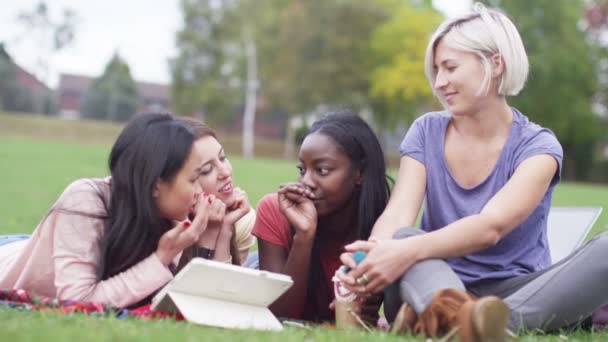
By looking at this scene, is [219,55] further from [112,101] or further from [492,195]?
[492,195]

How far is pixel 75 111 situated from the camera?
7656 cm

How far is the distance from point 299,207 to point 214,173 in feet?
1.87

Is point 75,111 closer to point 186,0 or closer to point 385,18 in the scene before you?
point 186,0

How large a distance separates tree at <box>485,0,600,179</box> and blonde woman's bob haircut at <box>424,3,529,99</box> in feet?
131

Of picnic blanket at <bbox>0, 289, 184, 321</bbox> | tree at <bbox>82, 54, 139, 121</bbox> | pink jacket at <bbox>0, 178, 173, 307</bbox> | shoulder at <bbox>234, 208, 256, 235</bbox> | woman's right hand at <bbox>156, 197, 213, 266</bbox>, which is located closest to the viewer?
picnic blanket at <bbox>0, 289, 184, 321</bbox>

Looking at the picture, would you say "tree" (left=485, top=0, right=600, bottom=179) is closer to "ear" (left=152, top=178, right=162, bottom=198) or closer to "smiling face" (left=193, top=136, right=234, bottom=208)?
"smiling face" (left=193, top=136, right=234, bottom=208)

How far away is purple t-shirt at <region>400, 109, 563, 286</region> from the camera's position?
397 centimetres

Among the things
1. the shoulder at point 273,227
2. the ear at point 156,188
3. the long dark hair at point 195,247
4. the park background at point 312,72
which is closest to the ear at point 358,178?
the shoulder at point 273,227

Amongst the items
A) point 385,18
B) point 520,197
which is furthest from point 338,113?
point 385,18

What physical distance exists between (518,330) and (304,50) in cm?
4354

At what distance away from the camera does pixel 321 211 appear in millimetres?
4312

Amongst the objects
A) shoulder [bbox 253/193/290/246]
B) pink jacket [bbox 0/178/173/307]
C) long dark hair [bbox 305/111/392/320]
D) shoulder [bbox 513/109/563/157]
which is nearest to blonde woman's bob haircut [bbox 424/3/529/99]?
shoulder [bbox 513/109/563/157]

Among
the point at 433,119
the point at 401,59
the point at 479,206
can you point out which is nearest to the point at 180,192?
the point at 433,119

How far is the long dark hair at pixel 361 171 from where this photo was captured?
438 cm
